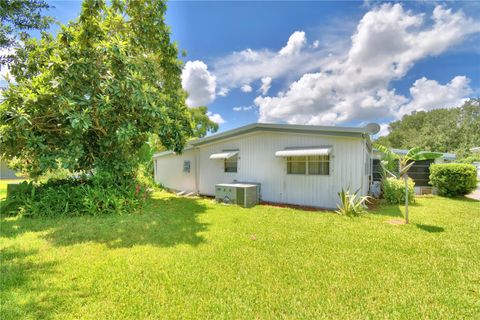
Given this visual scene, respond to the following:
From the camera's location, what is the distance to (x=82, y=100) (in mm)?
8266

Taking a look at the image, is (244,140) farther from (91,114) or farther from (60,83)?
(60,83)

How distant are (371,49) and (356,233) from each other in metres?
9.85

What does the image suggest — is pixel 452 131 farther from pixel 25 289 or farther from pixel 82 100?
pixel 25 289

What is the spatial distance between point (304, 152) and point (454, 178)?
1040 centimetres

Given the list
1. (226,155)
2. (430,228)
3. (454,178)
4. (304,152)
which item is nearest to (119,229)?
(226,155)

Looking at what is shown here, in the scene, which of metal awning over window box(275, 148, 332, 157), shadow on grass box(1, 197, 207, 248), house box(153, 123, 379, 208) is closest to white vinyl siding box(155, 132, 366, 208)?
house box(153, 123, 379, 208)

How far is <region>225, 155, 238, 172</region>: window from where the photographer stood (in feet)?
43.9

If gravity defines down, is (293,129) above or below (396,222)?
above

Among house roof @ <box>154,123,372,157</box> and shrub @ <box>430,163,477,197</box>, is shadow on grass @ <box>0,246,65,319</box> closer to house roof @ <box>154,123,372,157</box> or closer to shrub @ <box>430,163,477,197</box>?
house roof @ <box>154,123,372,157</box>

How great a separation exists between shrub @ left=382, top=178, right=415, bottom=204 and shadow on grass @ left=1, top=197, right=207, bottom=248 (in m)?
10.2

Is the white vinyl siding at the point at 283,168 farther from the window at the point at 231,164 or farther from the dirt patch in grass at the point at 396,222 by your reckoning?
the dirt patch in grass at the point at 396,222

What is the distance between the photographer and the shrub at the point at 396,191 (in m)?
11.3

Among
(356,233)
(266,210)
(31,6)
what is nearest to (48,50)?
(31,6)

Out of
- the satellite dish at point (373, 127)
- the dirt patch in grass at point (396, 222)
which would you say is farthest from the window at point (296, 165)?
the dirt patch in grass at point (396, 222)
